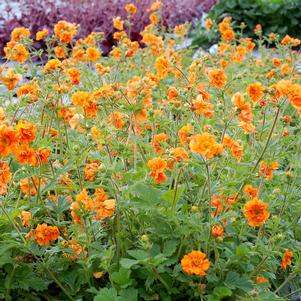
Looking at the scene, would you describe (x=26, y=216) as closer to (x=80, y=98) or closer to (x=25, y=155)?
(x=25, y=155)

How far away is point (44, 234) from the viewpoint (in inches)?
77.9

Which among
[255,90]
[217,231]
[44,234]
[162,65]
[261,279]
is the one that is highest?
[255,90]

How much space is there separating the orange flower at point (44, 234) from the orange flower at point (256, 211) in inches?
23.3

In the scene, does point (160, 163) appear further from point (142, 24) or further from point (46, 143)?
point (142, 24)

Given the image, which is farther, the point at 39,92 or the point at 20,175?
the point at 39,92

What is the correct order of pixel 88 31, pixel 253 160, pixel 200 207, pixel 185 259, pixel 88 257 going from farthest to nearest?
pixel 88 31
pixel 253 160
pixel 200 207
pixel 88 257
pixel 185 259

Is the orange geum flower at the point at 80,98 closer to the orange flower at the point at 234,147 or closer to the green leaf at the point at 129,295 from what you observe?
the orange flower at the point at 234,147

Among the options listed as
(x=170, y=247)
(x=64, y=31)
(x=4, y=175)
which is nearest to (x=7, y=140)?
(x=4, y=175)

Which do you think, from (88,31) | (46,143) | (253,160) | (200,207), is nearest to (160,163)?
(200,207)

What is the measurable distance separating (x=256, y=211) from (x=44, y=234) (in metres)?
0.64

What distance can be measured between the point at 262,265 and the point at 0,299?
0.82 meters

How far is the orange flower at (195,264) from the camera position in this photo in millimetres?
1756

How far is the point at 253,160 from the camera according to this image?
235 cm

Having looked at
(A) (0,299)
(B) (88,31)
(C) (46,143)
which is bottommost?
(B) (88,31)
